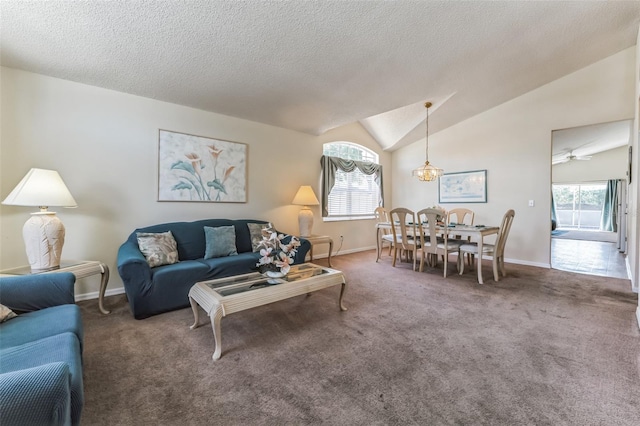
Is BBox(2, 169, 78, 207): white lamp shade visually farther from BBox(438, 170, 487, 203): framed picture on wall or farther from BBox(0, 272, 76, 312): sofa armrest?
BBox(438, 170, 487, 203): framed picture on wall

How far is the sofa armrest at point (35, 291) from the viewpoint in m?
1.67

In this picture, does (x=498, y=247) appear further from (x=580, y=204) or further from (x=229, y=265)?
(x=580, y=204)

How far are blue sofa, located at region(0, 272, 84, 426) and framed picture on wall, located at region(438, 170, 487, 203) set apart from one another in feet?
20.2

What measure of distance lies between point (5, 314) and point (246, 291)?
1.41 metres

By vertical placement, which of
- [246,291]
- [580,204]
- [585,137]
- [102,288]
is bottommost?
[102,288]

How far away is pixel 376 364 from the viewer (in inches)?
73.4

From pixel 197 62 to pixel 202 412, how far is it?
3.06 metres

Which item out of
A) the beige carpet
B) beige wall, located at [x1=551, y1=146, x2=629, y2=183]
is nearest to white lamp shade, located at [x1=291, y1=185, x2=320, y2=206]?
the beige carpet

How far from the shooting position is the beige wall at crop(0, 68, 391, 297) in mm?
2752

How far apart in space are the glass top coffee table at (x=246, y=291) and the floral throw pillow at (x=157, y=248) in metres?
0.80

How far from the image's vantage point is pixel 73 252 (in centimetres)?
304

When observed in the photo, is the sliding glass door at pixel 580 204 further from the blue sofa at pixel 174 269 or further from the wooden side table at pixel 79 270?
the wooden side table at pixel 79 270

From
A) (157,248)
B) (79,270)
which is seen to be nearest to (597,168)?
(157,248)

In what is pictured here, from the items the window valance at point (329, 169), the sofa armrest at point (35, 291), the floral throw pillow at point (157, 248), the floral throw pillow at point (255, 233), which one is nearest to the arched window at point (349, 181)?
the window valance at point (329, 169)
